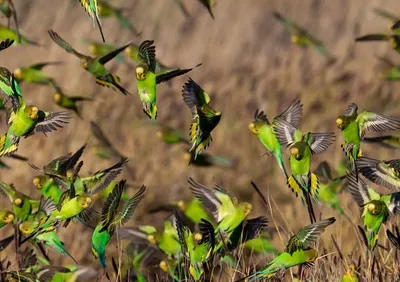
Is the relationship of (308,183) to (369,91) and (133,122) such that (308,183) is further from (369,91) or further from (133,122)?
(369,91)

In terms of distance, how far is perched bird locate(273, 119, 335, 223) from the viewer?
2.55 metres

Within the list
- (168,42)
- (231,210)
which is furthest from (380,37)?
(168,42)

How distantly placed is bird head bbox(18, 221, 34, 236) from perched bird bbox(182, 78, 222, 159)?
1.64 ft

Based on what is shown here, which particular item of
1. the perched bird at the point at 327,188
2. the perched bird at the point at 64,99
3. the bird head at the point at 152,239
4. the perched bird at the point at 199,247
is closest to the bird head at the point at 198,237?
the perched bird at the point at 199,247

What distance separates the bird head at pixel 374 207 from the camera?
259cm

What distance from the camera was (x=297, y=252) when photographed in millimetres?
2680

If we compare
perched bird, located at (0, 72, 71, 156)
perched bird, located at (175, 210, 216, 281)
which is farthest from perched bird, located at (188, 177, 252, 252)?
perched bird, located at (0, 72, 71, 156)

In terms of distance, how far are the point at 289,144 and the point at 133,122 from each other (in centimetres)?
415

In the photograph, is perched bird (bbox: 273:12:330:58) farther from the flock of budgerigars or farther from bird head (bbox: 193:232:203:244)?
bird head (bbox: 193:232:203:244)

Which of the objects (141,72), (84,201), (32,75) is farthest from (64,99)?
(84,201)

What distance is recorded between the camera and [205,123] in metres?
2.63

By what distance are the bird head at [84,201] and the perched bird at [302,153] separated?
1.69 ft

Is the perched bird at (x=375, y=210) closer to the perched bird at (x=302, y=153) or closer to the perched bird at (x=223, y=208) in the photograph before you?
the perched bird at (x=302, y=153)

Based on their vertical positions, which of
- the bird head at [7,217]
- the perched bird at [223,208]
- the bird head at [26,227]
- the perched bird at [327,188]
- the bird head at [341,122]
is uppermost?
the bird head at [341,122]
